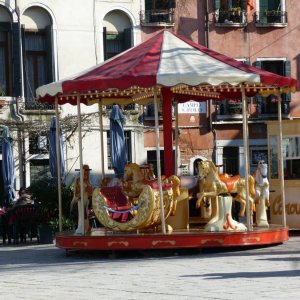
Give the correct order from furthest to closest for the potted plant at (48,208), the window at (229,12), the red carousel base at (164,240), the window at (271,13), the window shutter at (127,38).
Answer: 1. the window at (271,13)
2. the window at (229,12)
3. the window shutter at (127,38)
4. the potted plant at (48,208)
5. the red carousel base at (164,240)

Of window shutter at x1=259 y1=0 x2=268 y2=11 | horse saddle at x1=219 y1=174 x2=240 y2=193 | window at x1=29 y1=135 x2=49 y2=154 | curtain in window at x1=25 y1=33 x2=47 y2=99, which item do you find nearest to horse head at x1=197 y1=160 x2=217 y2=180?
horse saddle at x1=219 y1=174 x2=240 y2=193

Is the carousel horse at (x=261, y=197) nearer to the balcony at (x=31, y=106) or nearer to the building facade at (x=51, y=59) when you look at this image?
the building facade at (x=51, y=59)

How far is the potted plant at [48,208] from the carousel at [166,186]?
2581 millimetres

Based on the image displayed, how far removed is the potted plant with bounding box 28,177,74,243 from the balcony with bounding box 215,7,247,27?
17631 mm

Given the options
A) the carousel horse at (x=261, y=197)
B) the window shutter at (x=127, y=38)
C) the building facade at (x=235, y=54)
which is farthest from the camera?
the building facade at (x=235, y=54)

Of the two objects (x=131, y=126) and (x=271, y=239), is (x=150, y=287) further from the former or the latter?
(x=131, y=126)

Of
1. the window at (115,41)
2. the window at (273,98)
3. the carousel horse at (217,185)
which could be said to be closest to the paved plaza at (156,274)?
the carousel horse at (217,185)


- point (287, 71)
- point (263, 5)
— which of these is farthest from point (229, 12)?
point (287, 71)

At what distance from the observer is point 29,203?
2684 cm

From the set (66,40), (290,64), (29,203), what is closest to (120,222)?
(29,203)

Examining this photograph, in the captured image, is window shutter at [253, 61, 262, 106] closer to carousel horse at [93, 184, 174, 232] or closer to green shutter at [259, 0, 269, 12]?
green shutter at [259, 0, 269, 12]

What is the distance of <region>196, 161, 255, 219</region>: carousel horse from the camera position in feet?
71.7

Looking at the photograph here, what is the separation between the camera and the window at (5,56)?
38.9m

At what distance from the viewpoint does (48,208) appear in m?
25.8
